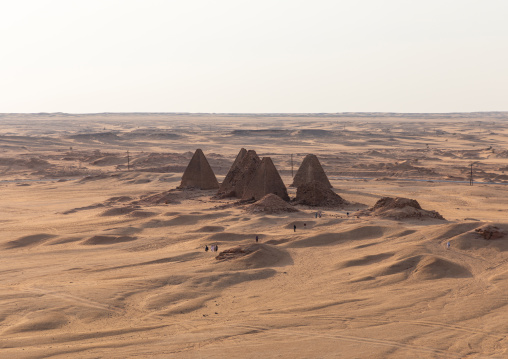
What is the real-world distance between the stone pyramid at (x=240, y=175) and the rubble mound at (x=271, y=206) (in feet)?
14.6

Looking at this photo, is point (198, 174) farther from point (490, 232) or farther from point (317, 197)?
point (490, 232)

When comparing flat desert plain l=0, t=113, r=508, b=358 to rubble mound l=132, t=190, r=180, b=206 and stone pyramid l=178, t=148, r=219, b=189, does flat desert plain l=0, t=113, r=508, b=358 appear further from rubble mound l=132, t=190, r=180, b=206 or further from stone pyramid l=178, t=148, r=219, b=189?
stone pyramid l=178, t=148, r=219, b=189

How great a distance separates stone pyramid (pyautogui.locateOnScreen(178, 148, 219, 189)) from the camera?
1694 inches

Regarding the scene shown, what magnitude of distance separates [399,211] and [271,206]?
6.73 meters

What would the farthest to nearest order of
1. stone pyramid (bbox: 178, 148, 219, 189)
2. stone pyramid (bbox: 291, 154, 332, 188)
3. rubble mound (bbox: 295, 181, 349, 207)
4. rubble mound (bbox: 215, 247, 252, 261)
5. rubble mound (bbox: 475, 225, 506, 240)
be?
stone pyramid (bbox: 178, 148, 219, 189)
stone pyramid (bbox: 291, 154, 332, 188)
rubble mound (bbox: 295, 181, 349, 207)
rubble mound (bbox: 475, 225, 506, 240)
rubble mound (bbox: 215, 247, 252, 261)

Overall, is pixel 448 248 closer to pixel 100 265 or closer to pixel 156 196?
pixel 100 265

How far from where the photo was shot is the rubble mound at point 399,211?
3033 cm

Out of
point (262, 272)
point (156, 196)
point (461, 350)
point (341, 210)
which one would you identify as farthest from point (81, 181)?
point (461, 350)

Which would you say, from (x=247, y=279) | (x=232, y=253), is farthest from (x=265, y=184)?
(x=247, y=279)

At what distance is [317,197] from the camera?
36250 millimetres

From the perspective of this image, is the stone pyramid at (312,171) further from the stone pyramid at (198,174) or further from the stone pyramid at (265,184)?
the stone pyramid at (198,174)

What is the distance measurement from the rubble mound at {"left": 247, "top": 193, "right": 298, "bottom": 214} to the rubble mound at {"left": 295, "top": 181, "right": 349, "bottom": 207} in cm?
215

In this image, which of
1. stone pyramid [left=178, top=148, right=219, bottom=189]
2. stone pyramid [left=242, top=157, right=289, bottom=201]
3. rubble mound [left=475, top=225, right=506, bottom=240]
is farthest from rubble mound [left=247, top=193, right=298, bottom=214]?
rubble mound [left=475, top=225, right=506, bottom=240]

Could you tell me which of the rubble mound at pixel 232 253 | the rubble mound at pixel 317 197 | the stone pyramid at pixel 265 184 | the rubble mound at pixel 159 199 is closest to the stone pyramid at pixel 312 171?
the stone pyramid at pixel 265 184
